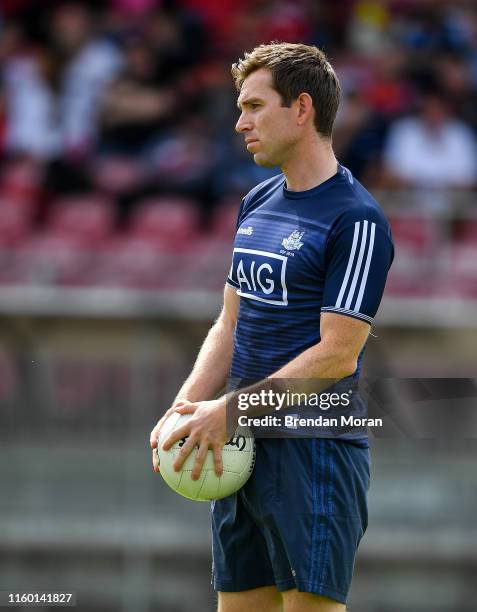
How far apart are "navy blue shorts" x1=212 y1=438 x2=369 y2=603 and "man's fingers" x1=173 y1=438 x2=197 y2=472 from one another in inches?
10.8

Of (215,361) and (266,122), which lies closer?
(266,122)

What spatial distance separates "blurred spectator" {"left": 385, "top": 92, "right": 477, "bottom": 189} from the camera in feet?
35.4

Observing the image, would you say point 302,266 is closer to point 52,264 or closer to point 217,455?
point 217,455

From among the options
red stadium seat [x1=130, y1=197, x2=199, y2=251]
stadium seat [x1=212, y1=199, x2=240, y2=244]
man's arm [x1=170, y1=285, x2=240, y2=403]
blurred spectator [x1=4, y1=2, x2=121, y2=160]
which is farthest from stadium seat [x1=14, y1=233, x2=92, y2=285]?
man's arm [x1=170, y1=285, x2=240, y2=403]

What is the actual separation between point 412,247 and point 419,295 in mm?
352

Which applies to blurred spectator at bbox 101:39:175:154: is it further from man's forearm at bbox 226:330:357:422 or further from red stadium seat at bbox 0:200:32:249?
man's forearm at bbox 226:330:357:422

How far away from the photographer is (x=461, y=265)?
31.6 ft

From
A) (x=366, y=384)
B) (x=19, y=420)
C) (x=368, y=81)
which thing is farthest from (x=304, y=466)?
(x=368, y=81)

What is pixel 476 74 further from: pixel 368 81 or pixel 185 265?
pixel 185 265

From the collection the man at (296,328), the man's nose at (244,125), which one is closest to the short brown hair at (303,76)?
the man at (296,328)

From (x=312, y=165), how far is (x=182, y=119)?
7.36 metres

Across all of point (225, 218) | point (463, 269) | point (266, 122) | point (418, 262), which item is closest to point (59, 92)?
point (225, 218)

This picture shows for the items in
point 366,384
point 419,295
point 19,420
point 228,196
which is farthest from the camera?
point 228,196

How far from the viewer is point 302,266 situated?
427 centimetres
